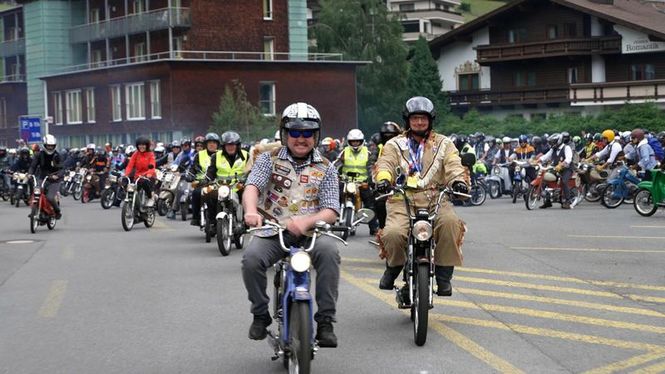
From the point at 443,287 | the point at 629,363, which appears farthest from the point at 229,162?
the point at 629,363

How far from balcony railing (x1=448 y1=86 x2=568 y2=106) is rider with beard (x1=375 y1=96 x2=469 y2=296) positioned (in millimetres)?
54039

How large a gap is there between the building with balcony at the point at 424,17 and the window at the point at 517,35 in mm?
46640

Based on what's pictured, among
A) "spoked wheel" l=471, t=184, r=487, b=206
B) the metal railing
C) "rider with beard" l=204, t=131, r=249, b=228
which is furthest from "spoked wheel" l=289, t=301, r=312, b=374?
the metal railing

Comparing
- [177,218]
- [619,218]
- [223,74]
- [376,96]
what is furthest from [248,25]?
[619,218]

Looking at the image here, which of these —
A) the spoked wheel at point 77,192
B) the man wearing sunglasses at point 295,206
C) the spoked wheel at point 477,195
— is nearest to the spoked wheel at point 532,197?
the spoked wheel at point 477,195

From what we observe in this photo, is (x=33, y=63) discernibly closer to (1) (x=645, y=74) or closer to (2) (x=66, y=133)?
(2) (x=66, y=133)

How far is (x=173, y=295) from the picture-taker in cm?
1234

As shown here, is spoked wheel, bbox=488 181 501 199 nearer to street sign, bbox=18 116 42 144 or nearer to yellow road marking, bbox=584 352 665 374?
yellow road marking, bbox=584 352 665 374

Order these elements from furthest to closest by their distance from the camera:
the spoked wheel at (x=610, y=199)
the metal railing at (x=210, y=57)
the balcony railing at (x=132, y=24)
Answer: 1. the balcony railing at (x=132, y=24)
2. the metal railing at (x=210, y=57)
3. the spoked wheel at (x=610, y=199)

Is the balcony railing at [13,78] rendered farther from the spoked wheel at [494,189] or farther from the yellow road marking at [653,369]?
the yellow road marking at [653,369]

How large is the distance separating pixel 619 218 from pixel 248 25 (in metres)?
45.8

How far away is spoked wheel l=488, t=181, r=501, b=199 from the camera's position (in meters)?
34.9

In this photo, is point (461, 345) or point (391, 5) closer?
point (461, 345)

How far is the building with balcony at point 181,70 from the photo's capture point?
62.1m
